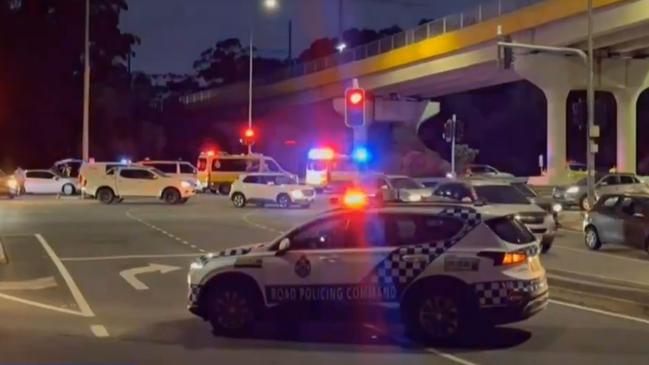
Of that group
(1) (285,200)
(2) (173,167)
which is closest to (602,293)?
(1) (285,200)

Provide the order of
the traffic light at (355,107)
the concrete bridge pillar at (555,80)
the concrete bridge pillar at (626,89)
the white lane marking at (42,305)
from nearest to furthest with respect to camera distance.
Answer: the white lane marking at (42,305) → the traffic light at (355,107) → the concrete bridge pillar at (555,80) → the concrete bridge pillar at (626,89)

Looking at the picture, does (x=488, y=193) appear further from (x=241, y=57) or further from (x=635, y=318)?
(x=241, y=57)

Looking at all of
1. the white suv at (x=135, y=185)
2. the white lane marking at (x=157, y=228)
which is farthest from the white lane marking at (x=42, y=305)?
the white suv at (x=135, y=185)

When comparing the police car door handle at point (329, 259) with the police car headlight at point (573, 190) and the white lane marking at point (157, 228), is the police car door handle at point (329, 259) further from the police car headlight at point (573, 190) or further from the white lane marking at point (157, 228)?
the police car headlight at point (573, 190)

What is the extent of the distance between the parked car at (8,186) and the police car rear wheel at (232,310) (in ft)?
128

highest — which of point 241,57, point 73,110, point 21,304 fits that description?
point 241,57

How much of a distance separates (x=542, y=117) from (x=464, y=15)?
43.3 meters

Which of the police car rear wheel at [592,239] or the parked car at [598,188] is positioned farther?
the parked car at [598,188]

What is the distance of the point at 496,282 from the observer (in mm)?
11078

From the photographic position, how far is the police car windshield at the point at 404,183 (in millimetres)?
38188

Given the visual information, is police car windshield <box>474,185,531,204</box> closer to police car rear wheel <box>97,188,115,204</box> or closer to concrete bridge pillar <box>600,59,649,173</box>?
police car rear wheel <box>97,188,115,204</box>

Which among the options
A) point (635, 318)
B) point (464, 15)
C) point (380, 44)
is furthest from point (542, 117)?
point (635, 318)

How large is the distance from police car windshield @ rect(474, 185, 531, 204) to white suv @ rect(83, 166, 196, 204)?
2160 cm

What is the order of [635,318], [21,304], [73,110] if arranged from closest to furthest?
[635,318], [21,304], [73,110]
